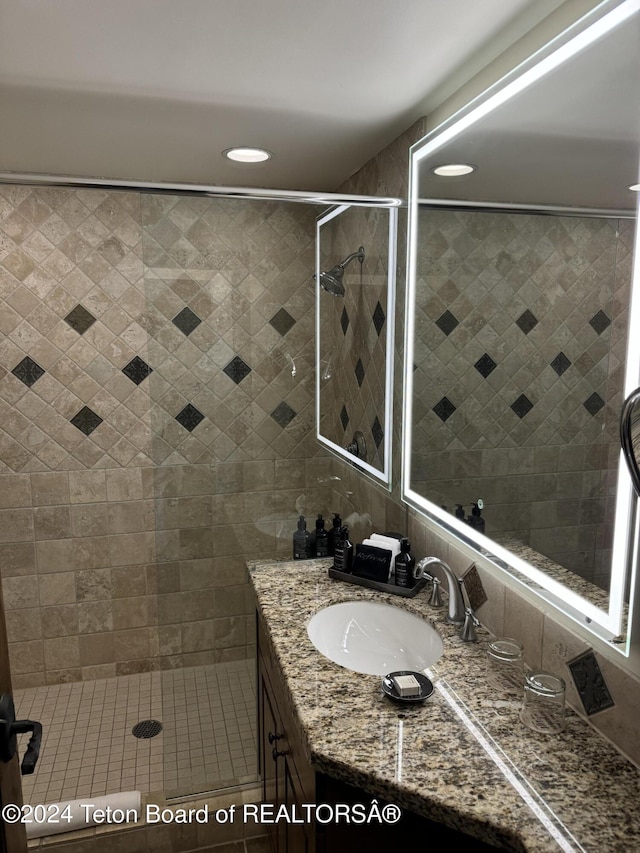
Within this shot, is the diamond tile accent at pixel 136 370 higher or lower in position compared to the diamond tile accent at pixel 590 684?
higher

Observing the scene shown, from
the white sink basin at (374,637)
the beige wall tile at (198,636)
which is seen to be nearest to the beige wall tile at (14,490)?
the beige wall tile at (198,636)

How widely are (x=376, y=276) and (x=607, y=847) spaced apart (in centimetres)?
177

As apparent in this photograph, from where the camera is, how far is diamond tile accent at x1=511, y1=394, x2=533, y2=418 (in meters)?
1.53

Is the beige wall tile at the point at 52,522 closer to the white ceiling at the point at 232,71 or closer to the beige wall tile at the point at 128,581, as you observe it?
the beige wall tile at the point at 128,581

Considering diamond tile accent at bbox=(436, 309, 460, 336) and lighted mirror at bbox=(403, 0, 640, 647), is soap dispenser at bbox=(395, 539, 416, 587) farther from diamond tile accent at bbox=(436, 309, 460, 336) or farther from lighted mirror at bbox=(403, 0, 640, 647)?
diamond tile accent at bbox=(436, 309, 460, 336)

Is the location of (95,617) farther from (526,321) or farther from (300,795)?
(526,321)

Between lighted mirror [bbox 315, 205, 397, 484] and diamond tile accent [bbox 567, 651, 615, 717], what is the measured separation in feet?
3.42

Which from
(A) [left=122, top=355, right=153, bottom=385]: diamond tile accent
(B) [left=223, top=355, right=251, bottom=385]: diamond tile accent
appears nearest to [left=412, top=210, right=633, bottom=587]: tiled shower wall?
(B) [left=223, top=355, right=251, bottom=385]: diamond tile accent

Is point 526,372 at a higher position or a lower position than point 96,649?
higher

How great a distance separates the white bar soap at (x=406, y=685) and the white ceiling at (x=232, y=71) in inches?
60.6

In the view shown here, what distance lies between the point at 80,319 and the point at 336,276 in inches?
57.0

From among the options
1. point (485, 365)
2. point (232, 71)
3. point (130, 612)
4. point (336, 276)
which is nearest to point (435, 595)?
point (485, 365)

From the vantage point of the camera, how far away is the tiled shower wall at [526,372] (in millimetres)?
1241

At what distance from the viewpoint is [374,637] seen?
182 centimetres
